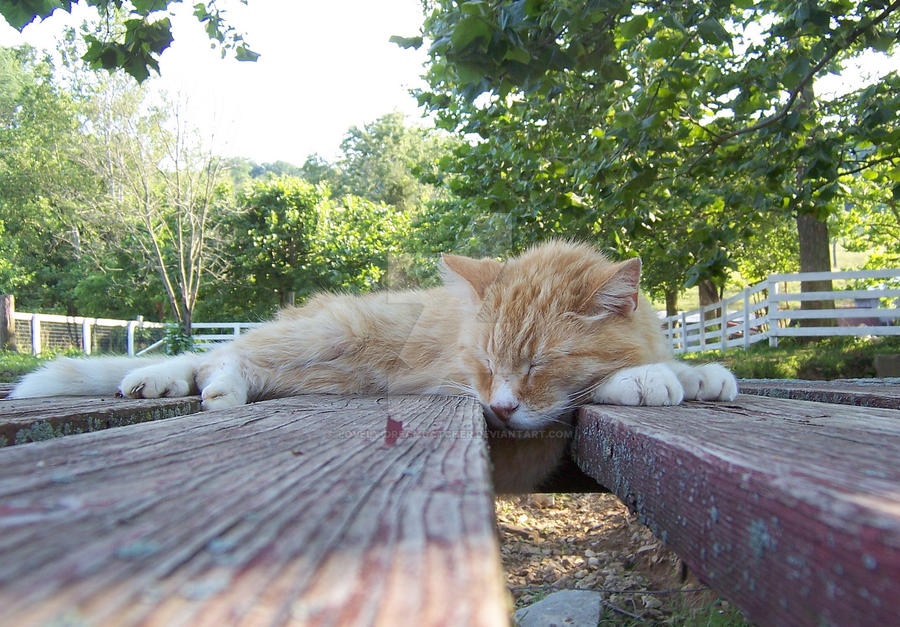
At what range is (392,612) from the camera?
0.40 m

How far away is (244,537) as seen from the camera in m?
0.51

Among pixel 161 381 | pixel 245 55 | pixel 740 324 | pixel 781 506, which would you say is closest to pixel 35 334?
pixel 245 55

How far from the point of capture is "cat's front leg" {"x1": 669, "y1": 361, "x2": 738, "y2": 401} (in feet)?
7.00

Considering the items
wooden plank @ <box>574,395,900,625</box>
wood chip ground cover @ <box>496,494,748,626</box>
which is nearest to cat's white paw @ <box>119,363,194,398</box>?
wood chip ground cover @ <box>496,494,748,626</box>

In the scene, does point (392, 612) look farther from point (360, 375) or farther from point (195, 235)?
point (195, 235)

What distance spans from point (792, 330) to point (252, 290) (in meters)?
20.0

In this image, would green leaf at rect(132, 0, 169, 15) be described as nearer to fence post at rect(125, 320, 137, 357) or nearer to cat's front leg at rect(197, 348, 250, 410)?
cat's front leg at rect(197, 348, 250, 410)

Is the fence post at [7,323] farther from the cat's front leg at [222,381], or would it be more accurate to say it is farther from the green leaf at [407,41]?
the cat's front leg at [222,381]

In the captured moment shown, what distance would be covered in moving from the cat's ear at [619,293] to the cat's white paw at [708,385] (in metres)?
0.38

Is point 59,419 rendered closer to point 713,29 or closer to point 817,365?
point 713,29

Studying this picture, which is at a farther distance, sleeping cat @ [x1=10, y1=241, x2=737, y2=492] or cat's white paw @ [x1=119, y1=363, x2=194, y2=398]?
cat's white paw @ [x1=119, y1=363, x2=194, y2=398]

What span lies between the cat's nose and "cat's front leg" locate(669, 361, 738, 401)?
2.19 ft

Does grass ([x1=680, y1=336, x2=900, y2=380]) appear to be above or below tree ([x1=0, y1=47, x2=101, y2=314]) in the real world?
below

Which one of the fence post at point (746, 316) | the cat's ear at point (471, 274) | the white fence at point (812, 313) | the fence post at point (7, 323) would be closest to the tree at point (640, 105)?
the cat's ear at point (471, 274)
